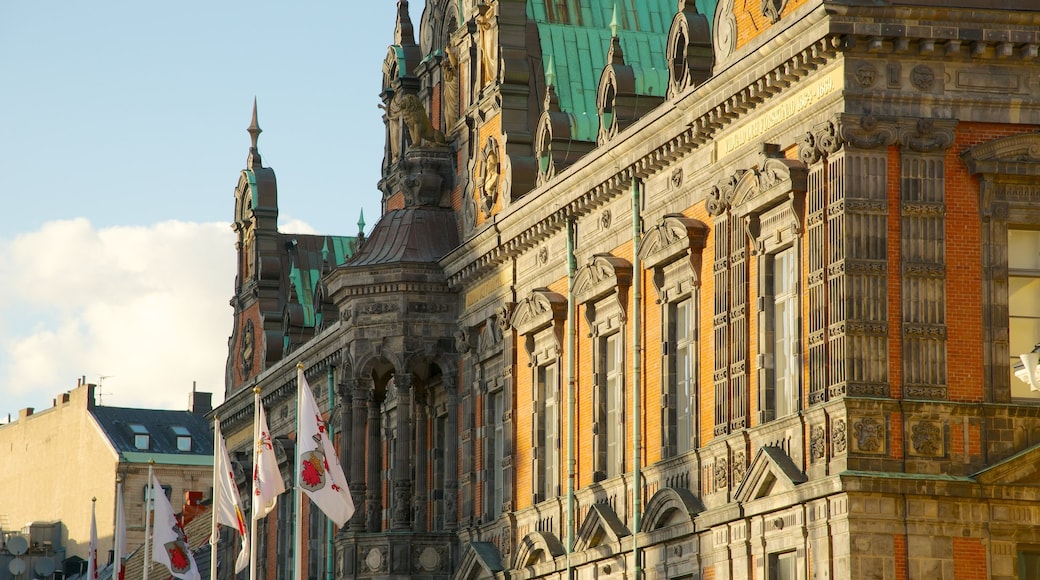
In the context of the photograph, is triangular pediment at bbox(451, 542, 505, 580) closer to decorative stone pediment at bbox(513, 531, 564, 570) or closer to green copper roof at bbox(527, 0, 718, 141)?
decorative stone pediment at bbox(513, 531, 564, 570)

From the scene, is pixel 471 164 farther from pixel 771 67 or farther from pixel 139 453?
pixel 139 453

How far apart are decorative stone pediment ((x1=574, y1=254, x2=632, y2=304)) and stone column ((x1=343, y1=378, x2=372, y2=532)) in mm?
9521

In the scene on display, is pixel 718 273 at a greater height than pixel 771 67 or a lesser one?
lesser

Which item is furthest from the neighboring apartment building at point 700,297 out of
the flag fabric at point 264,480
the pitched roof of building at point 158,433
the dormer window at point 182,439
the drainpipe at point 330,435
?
the dormer window at point 182,439

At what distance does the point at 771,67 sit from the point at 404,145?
19.5 m

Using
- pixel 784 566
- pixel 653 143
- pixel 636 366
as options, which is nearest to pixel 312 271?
pixel 636 366

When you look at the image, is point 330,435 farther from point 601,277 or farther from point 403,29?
point 601,277

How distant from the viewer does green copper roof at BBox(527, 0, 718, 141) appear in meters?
47.7

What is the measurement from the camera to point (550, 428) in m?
43.3

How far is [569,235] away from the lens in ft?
137

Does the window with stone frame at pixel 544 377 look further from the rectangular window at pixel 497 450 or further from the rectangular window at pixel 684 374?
the rectangular window at pixel 684 374

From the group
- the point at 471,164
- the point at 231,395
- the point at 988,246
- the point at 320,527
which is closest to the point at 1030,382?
the point at 988,246

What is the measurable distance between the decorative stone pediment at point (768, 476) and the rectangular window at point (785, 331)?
68cm

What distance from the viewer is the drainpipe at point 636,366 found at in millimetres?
37562
